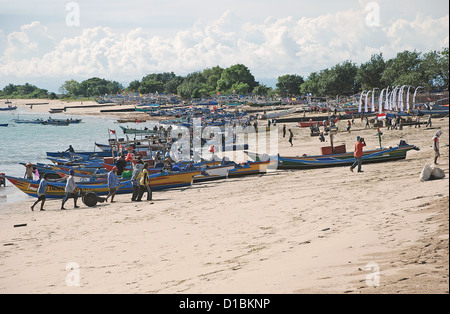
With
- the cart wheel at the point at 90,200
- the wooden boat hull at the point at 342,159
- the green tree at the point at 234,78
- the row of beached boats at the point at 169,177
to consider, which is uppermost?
the green tree at the point at 234,78

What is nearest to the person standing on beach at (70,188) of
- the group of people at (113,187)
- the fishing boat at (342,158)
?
the group of people at (113,187)

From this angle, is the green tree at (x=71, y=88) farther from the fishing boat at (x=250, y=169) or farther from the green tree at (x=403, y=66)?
the fishing boat at (x=250, y=169)

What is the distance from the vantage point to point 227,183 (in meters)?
19.6

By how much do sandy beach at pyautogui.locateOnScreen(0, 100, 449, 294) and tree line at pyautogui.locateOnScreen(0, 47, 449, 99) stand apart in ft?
112

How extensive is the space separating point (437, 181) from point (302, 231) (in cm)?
493

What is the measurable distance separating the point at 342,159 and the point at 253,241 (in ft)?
38.4

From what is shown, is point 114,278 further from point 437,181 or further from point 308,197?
point 437,181

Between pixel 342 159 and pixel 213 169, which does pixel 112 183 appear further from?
pixel 342 159

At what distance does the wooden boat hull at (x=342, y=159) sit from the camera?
64.8 feet

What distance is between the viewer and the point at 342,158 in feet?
66.6

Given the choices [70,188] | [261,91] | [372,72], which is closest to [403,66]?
[372,72]

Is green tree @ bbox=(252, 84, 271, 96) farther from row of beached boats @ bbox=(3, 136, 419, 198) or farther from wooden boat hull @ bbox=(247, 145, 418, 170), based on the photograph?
wooden boat hull @ bbox=(247, 145, 418, 170)

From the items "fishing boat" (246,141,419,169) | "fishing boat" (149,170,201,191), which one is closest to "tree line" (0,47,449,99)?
"fishing boat" (246,141,419,169)

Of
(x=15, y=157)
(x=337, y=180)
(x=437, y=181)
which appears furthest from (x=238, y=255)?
(x=15, y=157)
